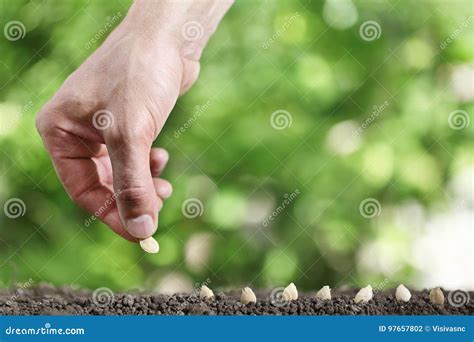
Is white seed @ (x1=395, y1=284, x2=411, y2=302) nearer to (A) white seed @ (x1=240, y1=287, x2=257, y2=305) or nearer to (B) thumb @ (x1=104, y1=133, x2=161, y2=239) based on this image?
(A) white seed @ (x1=240, y1=287, x2=257, y2=305)

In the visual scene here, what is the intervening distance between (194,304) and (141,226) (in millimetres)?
335

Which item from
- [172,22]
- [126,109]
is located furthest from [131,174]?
[172,22]

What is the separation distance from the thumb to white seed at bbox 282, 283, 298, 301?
0.62 metres

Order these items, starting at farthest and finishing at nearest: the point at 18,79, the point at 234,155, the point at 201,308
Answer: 1. the point at 234,155
2. the point at 18,79
3. the point at 201,308

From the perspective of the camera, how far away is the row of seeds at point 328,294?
7.97 feet

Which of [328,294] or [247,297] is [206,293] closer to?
[247,297]

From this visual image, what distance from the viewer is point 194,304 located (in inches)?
92.4

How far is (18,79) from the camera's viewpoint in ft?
8.21

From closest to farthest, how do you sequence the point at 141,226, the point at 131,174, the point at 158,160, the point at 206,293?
the point at 131,174
the point at 141,226
the point at 206,293
the point at 158,160

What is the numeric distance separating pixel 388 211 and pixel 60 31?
1.45m

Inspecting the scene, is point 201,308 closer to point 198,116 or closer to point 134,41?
point 198,116

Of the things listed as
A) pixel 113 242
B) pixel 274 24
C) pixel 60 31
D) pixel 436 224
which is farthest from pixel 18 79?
pixel 436 224

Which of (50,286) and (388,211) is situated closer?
(50,286)

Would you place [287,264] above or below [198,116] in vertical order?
below
